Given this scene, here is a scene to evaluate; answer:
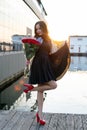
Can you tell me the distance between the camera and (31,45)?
738cm

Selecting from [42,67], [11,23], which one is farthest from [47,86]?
[11,23]

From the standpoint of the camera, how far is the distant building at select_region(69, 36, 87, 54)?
89.3 metres

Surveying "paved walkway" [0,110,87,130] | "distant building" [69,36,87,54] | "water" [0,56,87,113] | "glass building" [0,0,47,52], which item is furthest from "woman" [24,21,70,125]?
"distant building" [69,36,87,54]

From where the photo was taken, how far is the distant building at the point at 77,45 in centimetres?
8931

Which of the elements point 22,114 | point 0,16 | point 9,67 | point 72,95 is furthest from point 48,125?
point 0,16

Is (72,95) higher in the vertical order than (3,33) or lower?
lower

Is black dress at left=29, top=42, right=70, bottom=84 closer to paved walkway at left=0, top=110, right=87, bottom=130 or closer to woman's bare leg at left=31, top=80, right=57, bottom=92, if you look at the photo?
woman's bare leg at left=31, top=80, right=57, bottom=92

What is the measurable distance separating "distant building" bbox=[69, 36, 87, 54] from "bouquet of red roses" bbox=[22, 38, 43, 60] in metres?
81.5

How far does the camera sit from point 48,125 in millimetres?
7406

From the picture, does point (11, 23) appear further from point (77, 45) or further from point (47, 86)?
point (77, 45)

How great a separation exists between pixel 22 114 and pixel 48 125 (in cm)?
104

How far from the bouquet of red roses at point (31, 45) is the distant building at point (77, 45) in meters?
81.5

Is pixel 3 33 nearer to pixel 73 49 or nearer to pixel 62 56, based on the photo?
pixel 62 56

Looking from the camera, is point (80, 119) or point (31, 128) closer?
point (31, 128)
